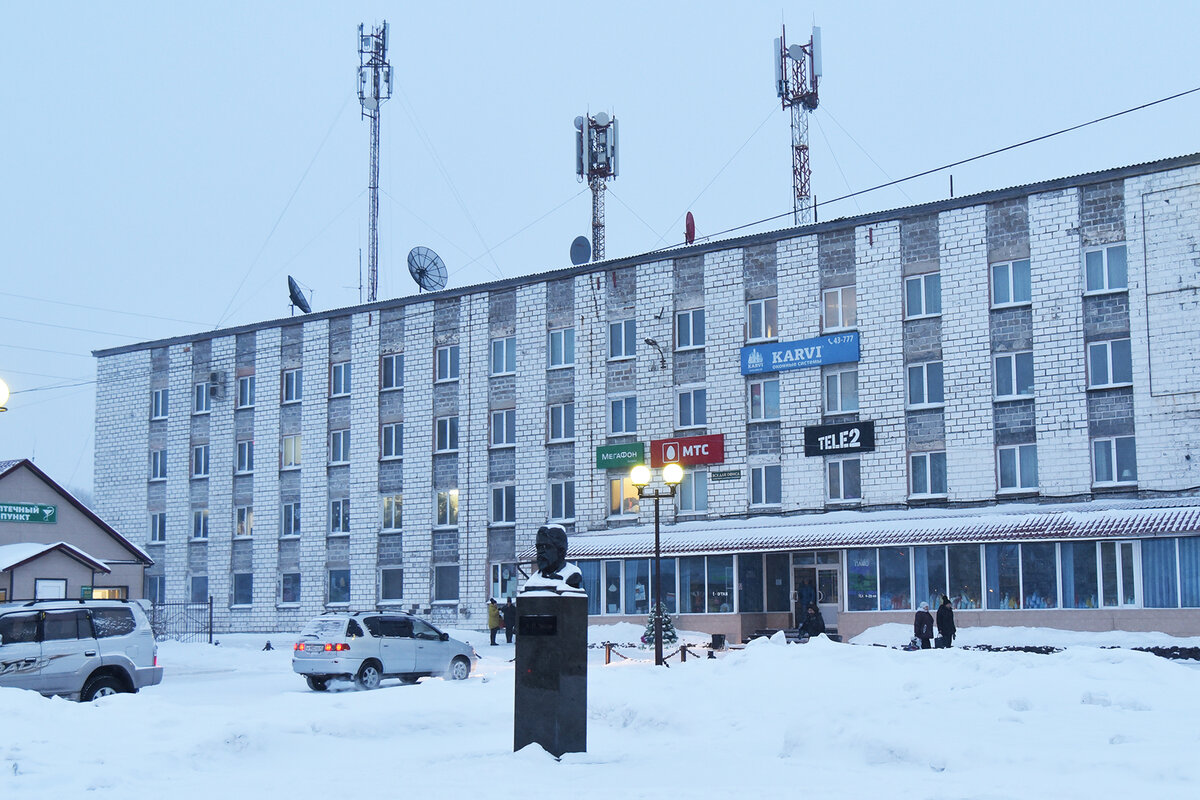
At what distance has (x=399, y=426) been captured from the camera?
47.2m

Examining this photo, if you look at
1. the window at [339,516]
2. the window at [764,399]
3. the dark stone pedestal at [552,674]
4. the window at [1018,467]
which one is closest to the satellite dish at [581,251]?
the window at [764,399]

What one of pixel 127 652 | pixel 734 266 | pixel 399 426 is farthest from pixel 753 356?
pixel 127 652

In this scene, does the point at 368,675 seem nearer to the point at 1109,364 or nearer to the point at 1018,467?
the point at 1018,467

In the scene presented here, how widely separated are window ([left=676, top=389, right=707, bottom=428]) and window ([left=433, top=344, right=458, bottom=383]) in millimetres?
9251

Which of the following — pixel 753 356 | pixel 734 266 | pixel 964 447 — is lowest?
pixel 964 447

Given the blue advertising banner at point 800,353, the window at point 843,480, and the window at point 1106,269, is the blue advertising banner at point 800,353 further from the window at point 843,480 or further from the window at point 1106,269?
the window at point 1106,269

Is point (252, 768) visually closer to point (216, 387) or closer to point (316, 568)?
point (316, 568)

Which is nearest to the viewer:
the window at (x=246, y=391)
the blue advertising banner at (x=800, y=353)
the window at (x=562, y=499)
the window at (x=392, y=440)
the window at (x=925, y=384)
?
the window at (x=925, y=384)

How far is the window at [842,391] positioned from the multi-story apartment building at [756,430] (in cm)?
7

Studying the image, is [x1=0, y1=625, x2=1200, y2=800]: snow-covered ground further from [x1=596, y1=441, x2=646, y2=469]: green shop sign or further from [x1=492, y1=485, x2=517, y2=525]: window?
[x1=492, y1=485, x2=517, y2=525]: window

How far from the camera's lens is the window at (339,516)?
157 ft

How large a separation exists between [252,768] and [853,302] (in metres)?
28.0

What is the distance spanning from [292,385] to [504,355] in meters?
10.3

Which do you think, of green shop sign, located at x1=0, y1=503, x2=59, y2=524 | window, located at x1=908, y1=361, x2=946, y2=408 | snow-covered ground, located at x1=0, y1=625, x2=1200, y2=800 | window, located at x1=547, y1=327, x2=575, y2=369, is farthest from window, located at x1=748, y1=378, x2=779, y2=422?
green shop sign, located at x1=0, y1=503, x2=59, y2=524
